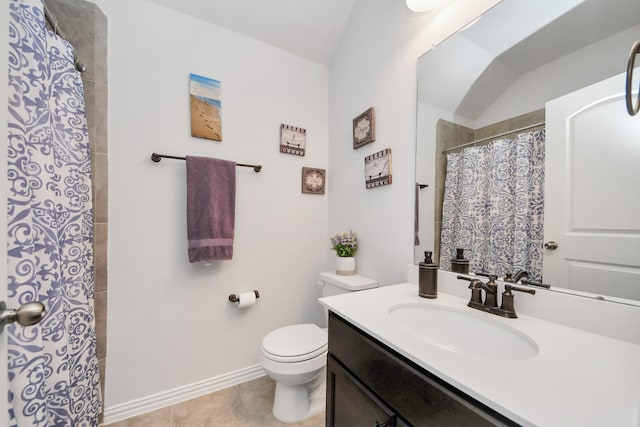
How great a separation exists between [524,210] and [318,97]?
159 centimetres

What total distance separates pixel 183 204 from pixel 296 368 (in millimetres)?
1141

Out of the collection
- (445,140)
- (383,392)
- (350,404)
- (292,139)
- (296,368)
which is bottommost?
(296,368)

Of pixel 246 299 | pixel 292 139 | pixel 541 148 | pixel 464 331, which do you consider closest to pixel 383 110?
pixel 292 139

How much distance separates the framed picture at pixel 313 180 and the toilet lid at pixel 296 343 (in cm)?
98

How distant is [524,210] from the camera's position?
84 cm

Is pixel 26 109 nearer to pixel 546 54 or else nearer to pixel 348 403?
pixel 348 403

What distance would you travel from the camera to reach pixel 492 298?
0.82 metres

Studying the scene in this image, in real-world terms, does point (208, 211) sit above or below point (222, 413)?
above

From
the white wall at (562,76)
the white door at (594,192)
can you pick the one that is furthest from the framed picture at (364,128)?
the white door at (594,192)

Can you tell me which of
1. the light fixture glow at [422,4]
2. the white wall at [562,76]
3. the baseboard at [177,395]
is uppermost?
the light fixture glow at [422,4]

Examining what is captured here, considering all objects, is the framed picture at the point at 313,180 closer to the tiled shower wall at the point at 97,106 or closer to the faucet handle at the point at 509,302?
the tiled shower wall at the point at 97,106

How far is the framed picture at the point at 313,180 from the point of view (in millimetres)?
1850

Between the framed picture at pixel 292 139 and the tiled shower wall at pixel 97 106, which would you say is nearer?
the tiled shower wall at pixel 97 106

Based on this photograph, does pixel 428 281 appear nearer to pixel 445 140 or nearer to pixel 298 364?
pixel 445 140
